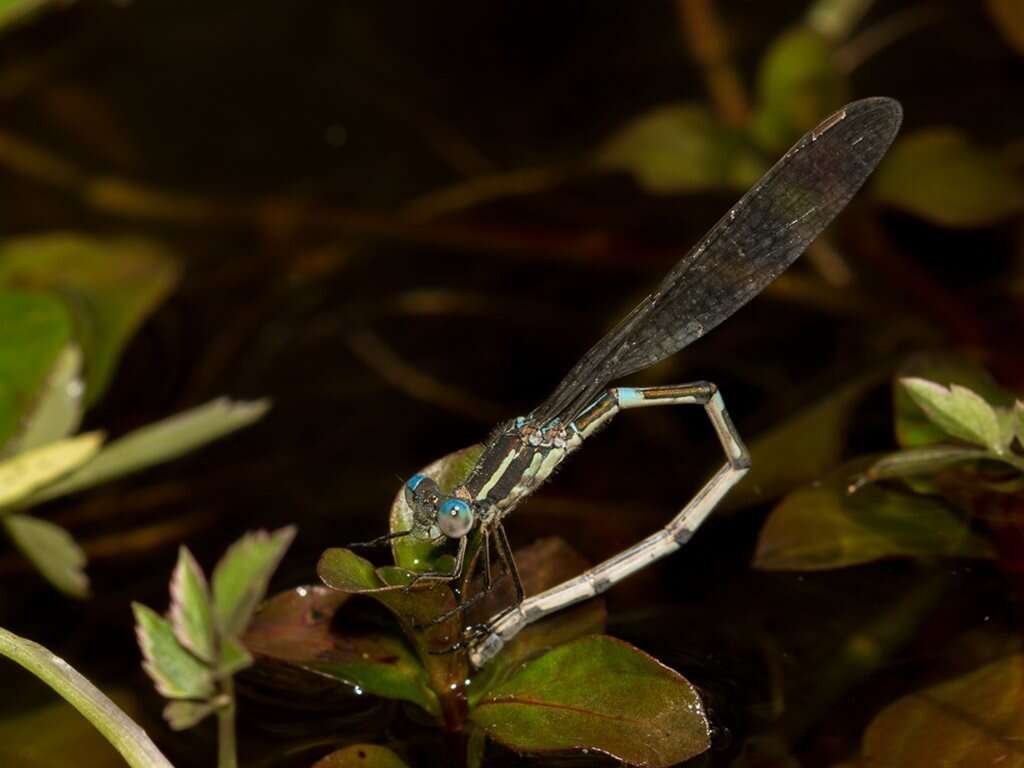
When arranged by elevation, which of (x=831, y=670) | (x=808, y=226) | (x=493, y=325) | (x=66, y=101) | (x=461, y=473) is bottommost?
(x=831, y=670)

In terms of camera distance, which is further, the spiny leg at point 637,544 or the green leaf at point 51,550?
the green leaf at point 51,550

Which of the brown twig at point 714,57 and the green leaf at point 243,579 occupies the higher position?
the brown twig at point 714,57

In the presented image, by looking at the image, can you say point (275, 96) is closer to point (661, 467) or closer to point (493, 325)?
point (493, 325)

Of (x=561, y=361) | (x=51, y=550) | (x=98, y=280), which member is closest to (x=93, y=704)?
(x=51, y=550)

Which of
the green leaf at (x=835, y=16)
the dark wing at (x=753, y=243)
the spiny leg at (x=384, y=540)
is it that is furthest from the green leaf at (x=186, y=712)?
the green leaf at (x=835, y=16)

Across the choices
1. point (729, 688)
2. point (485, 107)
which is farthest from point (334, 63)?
point (729, 688)

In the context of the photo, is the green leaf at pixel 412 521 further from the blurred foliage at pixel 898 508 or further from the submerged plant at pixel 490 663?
the blurred foliage at pixel 898 508

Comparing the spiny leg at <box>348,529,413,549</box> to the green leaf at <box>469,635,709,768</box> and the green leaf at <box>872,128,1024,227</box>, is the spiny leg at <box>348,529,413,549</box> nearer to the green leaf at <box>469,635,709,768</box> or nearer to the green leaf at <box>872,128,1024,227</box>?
the green leaf at <box>469,635,709,768</box>
